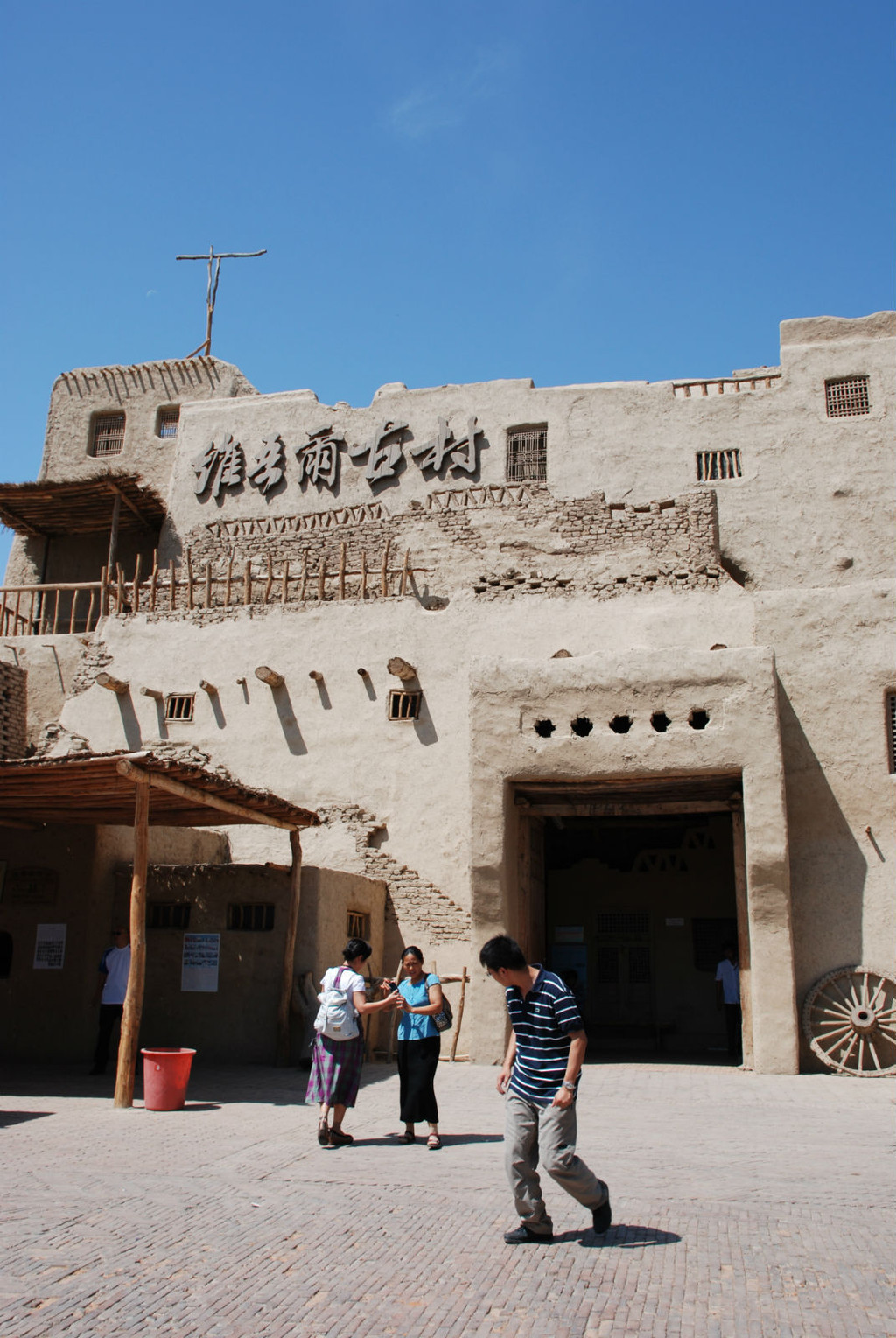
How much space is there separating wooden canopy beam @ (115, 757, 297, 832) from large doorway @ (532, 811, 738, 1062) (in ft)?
24.0

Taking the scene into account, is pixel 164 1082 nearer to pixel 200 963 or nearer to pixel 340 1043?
pixel 340 1043

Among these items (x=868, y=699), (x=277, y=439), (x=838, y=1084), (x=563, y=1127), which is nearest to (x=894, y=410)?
(x=868, y=699)

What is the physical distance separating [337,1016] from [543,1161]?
294 cm

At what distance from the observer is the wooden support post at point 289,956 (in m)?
12.6

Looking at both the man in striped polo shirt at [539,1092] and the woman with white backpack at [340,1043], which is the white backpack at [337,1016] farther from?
the man in striped polo shirt at [539,1092]

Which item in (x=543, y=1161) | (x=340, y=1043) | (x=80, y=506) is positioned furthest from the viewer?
(x=80, y=506)

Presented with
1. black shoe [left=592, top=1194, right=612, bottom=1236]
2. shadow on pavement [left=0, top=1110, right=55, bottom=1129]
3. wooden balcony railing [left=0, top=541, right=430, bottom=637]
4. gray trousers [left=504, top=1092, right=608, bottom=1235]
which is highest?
wooden balcony railing [left=0, top=541, right=430, bottom=637]

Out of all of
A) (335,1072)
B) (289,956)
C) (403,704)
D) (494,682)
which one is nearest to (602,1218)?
(335,1072)

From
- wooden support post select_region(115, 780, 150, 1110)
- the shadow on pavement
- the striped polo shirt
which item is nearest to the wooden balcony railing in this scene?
wooden support post select_region(115, 780, 150, 1110)

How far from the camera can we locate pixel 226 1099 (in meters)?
10.0

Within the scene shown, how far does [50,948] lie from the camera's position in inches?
526

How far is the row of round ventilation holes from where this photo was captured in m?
13.4

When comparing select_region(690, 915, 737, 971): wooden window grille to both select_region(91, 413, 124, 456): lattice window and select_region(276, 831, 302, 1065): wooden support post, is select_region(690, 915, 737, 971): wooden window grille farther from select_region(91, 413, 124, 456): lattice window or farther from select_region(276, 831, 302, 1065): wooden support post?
select_region(91, 413, 124, 456): lattice window

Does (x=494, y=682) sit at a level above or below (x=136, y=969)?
above
